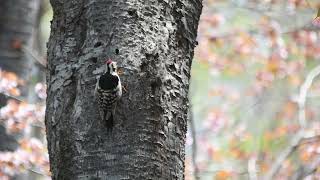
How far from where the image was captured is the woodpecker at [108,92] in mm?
2377

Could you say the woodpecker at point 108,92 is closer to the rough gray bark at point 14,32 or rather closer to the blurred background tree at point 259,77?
the rough gray bark at point 14,32

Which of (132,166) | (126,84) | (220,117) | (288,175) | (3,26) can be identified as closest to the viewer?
(132,166)

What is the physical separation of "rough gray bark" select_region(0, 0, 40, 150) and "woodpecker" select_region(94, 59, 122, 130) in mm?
3857

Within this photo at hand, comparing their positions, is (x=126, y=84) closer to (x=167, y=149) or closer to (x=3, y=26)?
(x=167, y=149)

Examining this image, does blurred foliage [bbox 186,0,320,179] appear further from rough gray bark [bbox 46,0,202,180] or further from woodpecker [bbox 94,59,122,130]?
woodpecker [bbox 94,59,122,130]

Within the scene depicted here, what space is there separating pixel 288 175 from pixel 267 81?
6.52ft

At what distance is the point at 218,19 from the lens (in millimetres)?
11219

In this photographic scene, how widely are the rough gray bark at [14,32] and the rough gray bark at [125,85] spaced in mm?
3581

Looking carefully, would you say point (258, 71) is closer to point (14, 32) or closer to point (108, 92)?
point (14, 32)

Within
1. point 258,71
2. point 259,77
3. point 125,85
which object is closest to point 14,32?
point 125,85

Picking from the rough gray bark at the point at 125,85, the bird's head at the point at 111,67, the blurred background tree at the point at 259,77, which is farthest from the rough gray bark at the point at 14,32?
the bird's head at the point at 111,67

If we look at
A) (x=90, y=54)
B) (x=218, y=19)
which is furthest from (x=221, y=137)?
(x=90, y=54)

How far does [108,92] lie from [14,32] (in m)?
4.16

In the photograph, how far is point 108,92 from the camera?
2361 millimetres
